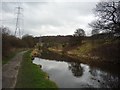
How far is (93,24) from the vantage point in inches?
1620

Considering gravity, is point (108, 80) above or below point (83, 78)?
above

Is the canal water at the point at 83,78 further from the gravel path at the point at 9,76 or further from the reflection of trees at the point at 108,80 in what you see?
the gravel path at the point at 9,76

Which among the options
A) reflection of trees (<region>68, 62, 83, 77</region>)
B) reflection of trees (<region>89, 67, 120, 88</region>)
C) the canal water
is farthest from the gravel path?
reflection of trees (<region>89, 67, 120, 88</region>)

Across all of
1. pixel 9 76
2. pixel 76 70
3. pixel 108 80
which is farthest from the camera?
pixel 76 70

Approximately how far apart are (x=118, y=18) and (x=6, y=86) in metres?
27.7

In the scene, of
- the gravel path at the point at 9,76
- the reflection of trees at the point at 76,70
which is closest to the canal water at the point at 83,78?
the reflection of trees at the point at 76,70

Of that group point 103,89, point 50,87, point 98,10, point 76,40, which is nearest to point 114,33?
point 98,10

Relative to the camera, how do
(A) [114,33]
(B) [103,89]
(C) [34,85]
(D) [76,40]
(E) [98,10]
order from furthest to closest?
(D) [76,40] → (E) [98,10] → (A) [114,33] → (B) [103,89] → (C) [34,85]

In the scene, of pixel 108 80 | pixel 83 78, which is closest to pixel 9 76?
pixel 83 78

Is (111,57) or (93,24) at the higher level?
(93,24)

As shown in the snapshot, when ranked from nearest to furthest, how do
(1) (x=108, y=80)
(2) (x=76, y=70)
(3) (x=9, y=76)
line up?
1. (3) (x=9, y=76)
2. (1) (x=108, y=80)
3. (2) (x=76, y=70)

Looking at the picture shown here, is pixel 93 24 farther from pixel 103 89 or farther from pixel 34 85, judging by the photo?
pixel 34 85

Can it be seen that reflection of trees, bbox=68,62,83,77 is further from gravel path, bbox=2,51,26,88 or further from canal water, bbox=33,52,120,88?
gravel path, bbox=2,51,26,88

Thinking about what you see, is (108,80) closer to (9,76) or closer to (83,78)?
(83,78)
